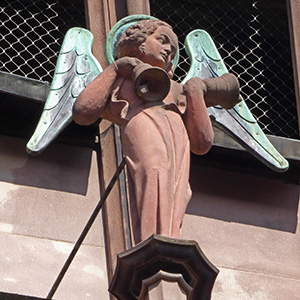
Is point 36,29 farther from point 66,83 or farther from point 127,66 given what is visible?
point 127,66

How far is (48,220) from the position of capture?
10344 mm

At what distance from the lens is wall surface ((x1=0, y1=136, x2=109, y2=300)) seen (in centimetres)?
989

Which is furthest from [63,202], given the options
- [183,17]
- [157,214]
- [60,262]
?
[183,17]

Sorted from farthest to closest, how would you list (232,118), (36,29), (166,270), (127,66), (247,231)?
(36,29) < (232,118) < (247,231) < (127,66) < (166,270)

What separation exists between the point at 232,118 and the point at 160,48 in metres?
1.84

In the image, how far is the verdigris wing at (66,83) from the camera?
10.5m

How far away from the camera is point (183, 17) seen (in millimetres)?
13312

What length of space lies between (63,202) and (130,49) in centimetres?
153

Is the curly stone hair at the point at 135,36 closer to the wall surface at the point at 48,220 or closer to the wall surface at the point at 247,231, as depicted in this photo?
the wall surface at the point at 48,220

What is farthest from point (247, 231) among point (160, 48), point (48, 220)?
point (160, 48)

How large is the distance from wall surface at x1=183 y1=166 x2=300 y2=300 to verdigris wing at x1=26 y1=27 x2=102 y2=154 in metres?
1.00

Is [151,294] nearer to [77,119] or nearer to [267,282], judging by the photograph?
[77,119]

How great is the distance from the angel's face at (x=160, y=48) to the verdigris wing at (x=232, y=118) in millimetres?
1439

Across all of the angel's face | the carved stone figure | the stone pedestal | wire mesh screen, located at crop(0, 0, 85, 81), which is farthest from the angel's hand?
wire mesh screen, located at crop(0, 0, 85, 81)
